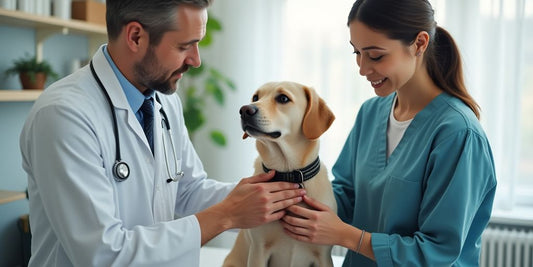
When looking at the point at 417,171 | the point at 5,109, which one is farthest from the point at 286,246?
the point at 5,109

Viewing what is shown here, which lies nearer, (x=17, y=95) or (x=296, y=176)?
(x=296, y=176)

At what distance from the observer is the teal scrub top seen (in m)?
1.28

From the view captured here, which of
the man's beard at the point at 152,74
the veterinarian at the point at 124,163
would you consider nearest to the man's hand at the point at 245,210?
the veterinarian at the point at 124,163

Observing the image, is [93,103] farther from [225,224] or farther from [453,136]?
[453,136]

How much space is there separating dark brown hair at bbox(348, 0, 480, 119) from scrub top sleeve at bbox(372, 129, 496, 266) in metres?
0.22

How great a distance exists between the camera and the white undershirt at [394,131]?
60.1 inches

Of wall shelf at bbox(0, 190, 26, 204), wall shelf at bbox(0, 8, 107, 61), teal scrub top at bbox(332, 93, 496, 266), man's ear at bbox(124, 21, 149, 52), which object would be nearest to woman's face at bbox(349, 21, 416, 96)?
teal scrub top at bbox(332, 93, 496, 266)

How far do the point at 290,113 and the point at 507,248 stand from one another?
6.94 feet

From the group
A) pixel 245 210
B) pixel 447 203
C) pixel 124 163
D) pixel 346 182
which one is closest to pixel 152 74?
pixel 124 163

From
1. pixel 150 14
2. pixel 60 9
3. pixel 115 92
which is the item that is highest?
pixel 60 9

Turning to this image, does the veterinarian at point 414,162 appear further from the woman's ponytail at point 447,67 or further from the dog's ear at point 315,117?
the dog's ear at point 315,117

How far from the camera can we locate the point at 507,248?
2.91 m

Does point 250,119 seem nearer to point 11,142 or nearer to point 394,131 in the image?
point 394,131

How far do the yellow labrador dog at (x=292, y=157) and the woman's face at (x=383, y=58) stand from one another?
0.20 m
